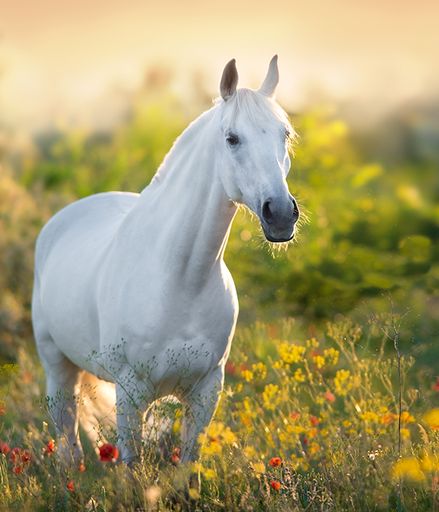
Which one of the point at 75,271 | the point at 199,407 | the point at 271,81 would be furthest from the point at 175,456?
the point at 271,81

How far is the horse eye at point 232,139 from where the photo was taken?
13.2 feet

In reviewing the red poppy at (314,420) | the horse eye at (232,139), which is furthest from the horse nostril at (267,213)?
the red poppy at (314,420)

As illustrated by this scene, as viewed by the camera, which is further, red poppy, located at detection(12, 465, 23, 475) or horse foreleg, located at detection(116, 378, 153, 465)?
horse foreleg, located at detection(116, 378, 153, 465)

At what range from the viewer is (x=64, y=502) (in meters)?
4.05

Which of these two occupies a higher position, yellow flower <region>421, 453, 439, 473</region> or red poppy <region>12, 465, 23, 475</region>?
yellow flower <region>421, 453, 439, 473</region>

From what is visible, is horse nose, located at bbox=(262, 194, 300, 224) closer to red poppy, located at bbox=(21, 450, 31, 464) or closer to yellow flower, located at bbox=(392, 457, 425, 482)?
yellow flower, located at bbox=(392, 457, 425, 482)

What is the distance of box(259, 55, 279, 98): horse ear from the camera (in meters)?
4.38

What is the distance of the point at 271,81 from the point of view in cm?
441

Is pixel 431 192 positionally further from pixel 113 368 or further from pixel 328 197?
pixel 113 368

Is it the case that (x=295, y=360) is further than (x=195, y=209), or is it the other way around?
(x=295, y=360)

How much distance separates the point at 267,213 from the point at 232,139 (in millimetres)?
419

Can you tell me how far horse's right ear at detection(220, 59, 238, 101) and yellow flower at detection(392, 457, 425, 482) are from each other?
68.8 inches

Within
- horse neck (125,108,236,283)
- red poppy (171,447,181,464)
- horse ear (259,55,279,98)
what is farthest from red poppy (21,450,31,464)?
horse ear (259,55,279,98)

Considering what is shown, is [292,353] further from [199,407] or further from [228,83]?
[228,83]
